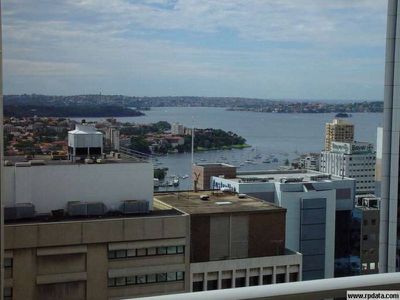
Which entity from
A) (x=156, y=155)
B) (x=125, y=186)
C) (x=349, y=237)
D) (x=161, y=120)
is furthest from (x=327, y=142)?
(x=125, y=186)

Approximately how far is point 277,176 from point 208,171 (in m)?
2.10

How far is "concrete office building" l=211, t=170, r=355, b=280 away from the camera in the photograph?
11.3 metres

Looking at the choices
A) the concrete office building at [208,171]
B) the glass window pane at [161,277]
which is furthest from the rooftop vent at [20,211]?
the concrete office building at [208,171]

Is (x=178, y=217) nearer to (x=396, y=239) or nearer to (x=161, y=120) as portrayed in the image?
(x=396, y=239)

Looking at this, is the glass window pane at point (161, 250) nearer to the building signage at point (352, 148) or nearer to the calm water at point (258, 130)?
the calm water at point (258, 130)

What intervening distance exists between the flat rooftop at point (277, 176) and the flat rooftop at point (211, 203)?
153 inches

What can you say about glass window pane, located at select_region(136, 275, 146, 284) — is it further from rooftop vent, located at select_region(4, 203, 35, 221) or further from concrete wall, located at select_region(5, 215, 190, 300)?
rooftop vent, located at select_region(4, 203, 35, 221)

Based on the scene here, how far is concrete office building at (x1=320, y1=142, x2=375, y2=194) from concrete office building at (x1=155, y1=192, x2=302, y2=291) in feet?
24.8

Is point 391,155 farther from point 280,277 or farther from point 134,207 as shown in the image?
point 280,277

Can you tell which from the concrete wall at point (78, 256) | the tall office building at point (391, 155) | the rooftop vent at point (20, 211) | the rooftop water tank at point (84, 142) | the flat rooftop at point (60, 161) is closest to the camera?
the tall office building at point (391, 155)

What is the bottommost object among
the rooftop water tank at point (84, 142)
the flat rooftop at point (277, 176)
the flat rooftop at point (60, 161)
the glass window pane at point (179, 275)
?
the glass window pane at point (179, 275)

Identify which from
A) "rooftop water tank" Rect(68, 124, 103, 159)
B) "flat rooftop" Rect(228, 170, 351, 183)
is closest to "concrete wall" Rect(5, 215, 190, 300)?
"rooftop water tank" Rect(68, 124, 103, 159)

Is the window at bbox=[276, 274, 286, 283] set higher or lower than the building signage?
lower

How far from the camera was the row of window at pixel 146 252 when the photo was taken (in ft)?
17.0
